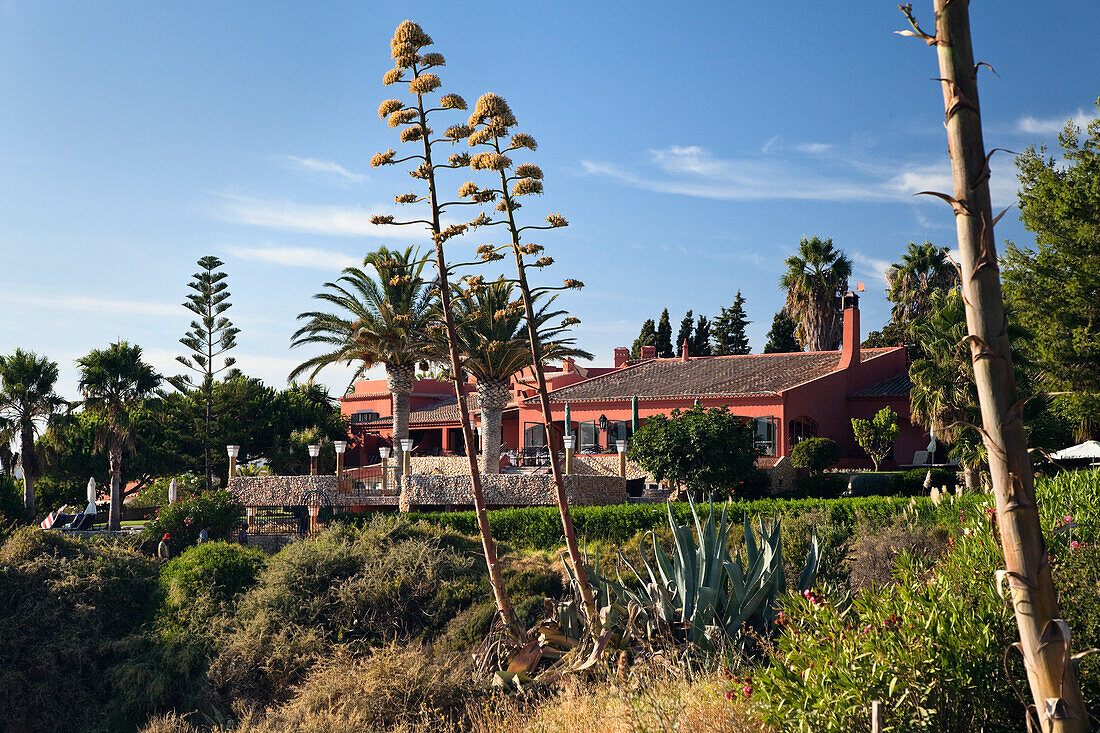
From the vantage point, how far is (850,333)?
1350 inches

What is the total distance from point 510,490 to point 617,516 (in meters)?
4.32

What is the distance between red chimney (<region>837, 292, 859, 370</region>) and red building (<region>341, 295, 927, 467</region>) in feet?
0.13

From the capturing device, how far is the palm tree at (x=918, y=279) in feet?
141

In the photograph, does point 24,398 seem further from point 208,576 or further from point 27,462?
point 208,576

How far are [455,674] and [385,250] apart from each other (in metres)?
24.8

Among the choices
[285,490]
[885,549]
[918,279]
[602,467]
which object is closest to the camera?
[885,549]

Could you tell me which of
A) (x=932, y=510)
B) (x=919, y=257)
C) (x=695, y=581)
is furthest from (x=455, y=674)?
(x=919, y=257)

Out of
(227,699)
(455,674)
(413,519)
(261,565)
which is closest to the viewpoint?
(455,674)

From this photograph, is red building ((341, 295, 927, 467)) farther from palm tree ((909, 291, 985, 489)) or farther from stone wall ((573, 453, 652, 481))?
palm tree ((909, 291, 985, 489))

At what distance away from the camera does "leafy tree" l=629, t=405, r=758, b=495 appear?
928 inches

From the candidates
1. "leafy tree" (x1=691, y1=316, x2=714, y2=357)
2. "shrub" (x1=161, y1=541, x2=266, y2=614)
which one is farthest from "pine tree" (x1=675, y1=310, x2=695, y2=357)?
"shrub" (x1=161, y1=541, x2=266, y2=614)

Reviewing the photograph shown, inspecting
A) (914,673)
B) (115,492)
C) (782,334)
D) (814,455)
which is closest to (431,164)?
(914,673)

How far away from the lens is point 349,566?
16.7 meters

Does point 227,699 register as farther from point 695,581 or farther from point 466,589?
point 695,581
